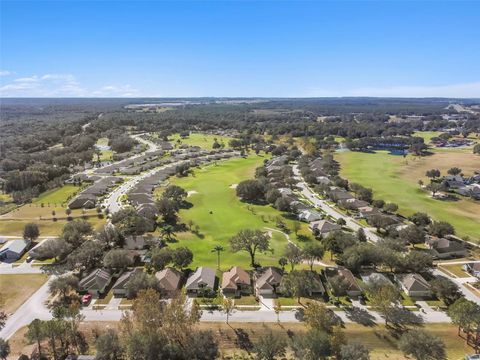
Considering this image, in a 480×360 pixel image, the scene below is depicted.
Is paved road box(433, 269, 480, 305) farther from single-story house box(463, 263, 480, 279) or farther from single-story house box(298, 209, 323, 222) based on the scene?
single-story house box(298, 209, 323, 222)

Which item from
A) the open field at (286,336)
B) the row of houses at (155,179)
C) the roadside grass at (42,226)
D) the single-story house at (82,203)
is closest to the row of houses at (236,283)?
the open field at (286,336)

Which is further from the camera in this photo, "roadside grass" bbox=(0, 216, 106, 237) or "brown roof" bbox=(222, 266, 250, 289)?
"roadside grass" bbox=(0, 216, 106, 237)

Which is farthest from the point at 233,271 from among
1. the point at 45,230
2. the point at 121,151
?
the point at 121,151

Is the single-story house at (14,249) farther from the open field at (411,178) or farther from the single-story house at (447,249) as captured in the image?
the open field at (411,178)

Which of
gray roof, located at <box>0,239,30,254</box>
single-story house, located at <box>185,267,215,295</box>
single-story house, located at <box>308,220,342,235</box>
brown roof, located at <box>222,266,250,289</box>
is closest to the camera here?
single-story house, located at <box>185,267,215,295</box>

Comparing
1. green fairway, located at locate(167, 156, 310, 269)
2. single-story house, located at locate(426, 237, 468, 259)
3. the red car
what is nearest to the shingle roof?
green fairway, located at locate(167, 156, 310, 269)

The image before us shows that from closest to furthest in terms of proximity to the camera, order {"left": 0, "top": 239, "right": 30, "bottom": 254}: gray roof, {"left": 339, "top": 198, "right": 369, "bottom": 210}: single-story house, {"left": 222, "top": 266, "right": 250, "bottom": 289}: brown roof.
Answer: {"left": 222, "top": 266, "right": 250, "bottom": 289}: brown roof < {"left": 0, "top": 239, "right": 30, "bottom": 254}: gray roof < {"left": 339, "top": 198, "right": 369, "bottom": 210}: single-story house
